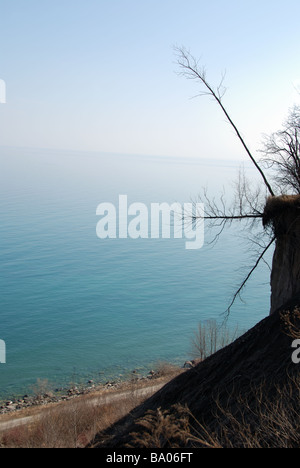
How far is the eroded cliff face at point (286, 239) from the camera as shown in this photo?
1209cm

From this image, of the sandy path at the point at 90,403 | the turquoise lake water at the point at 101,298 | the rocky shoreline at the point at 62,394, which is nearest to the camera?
the sandy path at the point at 90,403

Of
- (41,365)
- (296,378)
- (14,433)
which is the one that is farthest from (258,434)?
(41,365)

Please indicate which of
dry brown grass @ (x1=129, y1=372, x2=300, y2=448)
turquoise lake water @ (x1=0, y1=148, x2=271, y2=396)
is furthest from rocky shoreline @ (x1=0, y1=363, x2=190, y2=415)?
dry brown grass @ (x1=129, y1=372, x2=300, y2=448)

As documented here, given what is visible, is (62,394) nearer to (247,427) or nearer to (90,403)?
(90,403)

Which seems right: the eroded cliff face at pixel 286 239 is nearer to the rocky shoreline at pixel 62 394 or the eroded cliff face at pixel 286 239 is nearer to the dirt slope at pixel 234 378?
the dirt slope at pixel 234 378

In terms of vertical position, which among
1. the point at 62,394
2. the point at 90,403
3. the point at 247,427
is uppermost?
the point at 247,427

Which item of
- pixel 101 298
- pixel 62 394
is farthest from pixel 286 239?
pixel 101 298

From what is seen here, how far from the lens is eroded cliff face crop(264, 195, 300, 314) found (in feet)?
39.7

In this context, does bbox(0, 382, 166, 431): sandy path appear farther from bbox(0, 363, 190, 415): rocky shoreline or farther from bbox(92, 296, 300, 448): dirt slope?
bbox(92, 296, 300, 448): dirt slope

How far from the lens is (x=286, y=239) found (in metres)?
12.4

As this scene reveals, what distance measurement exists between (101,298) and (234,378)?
Answer: 131ft

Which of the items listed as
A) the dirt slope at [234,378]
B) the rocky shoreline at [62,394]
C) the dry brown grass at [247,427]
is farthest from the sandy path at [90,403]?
the dry brown grass at [247,427]

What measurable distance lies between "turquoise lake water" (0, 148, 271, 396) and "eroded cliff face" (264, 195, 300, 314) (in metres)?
7.39

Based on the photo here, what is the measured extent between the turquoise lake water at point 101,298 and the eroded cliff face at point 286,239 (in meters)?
7.39
